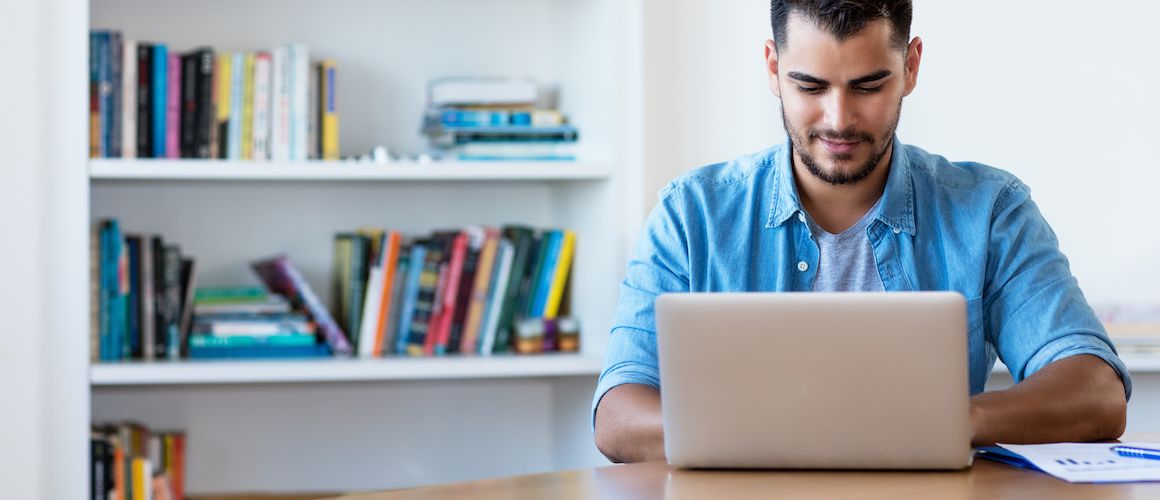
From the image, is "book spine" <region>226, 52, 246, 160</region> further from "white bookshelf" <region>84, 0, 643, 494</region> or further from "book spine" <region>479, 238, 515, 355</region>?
"book spine" <region>479, 238, 515, 355</region>

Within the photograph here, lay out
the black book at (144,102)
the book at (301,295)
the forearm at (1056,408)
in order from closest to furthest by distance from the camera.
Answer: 1. the forearm at (1056,408)
2. the black book at (144,102)
3. the book at (301,295)

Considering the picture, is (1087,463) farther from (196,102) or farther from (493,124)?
(196,102)

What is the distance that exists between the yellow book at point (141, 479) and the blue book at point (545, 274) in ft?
2.58

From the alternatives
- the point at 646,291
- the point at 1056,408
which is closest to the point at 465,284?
the point at 646,291

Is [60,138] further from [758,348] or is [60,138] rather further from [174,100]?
[758,348]

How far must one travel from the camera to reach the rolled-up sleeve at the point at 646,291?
1.59 meters

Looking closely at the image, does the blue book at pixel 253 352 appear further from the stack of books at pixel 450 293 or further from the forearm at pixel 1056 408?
the forearm at pixel 1056 408

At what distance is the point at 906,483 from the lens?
1.13 metres

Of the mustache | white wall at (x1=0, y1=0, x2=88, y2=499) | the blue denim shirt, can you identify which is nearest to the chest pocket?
the blue denim shirt

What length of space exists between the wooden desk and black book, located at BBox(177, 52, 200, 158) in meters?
1.43

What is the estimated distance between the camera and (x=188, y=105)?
2420 mm

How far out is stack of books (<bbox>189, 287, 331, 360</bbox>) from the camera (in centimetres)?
244

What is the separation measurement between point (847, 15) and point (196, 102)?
1.31 meters

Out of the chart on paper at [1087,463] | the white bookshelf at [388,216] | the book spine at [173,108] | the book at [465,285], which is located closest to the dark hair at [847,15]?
the chart on paper at [1087,463]
